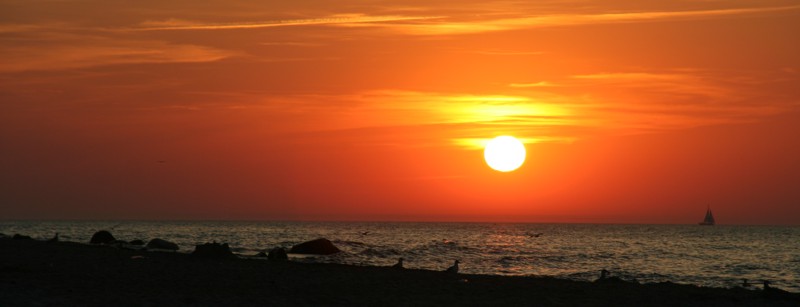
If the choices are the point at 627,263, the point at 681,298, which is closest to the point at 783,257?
the point at 627,263

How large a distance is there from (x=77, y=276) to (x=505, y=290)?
14190mm

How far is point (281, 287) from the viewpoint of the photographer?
2852 centimetres

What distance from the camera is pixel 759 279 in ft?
175

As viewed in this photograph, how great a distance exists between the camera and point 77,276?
2834cm

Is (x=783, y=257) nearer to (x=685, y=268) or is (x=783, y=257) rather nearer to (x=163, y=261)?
(x=685, y=268)

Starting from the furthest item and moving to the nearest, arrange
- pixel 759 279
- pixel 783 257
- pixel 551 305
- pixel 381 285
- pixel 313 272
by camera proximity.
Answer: pixel 783 257, pixel 759 279, pixel 313 272, pixel 381 285, pixel 551 305

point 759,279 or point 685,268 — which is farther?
point 685,268

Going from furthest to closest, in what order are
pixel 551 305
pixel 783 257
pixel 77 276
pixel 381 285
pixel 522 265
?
pixel 783 257
pixel 522 265
pixel 381 285
pixel 77 276
pixel 551 305

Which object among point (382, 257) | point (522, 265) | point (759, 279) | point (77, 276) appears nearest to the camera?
→ point (77, 276)

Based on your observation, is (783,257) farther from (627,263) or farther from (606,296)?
(606,296)

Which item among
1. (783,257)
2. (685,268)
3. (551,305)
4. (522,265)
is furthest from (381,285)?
(783,257)

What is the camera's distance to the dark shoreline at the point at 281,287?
24.7 m

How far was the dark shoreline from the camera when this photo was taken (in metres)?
24.7

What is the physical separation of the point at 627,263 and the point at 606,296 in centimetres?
4259
